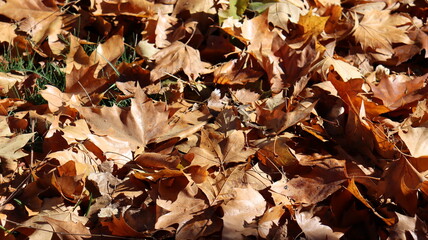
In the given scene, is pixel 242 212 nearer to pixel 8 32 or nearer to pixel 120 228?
pixel 120 228

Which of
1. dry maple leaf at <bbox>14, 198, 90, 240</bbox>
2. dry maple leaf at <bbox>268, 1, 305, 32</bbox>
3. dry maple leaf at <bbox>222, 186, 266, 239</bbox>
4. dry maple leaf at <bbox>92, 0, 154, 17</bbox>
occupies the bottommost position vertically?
dry maple leaf at <bbox>222, 186, 266, 239</bbox>

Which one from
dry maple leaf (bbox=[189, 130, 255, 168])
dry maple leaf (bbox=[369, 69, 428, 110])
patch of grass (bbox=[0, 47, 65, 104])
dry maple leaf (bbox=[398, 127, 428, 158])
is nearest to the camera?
dry maple leaf (bbox=[398, 127, 428, 158])

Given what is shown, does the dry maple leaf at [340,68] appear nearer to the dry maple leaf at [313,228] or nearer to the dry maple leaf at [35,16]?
the dry maple leaf at [313,228]

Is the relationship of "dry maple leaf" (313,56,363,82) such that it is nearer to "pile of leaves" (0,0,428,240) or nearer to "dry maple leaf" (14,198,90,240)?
"pile of leaves" (0,0,428,240)

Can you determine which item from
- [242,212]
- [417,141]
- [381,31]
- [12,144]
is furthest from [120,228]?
[381,31]

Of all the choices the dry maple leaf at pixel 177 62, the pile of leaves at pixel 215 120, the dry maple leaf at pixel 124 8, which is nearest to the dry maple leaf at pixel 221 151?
the pile of leaves at pixel 215 120

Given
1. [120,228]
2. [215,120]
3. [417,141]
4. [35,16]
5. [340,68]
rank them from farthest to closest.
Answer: [35,16] → [340,68] → [215,120] → [417,141] → [120,228]

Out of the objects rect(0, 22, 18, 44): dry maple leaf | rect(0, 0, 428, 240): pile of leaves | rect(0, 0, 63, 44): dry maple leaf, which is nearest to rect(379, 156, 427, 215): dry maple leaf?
rect(0, 0, 428, 240): pile of leaves

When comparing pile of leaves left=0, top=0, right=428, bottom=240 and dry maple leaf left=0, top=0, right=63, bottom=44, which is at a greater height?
dry maple leaf left=0, top=0, right=63, bottom=44
